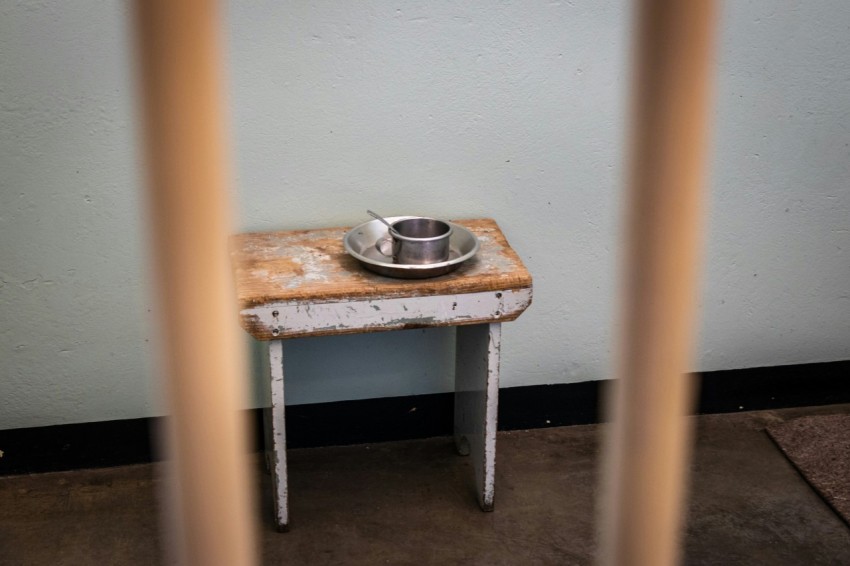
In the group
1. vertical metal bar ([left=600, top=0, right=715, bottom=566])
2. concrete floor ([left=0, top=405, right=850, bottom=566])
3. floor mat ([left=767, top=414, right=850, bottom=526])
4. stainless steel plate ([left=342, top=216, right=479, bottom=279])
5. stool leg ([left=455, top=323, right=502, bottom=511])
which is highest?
vertical metal bar ([left=600, top=0, right=715, bottom=566])

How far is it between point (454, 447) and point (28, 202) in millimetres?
1444

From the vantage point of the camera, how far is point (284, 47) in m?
2.46

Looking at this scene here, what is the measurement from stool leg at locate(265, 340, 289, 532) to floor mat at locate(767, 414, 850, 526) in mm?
1561

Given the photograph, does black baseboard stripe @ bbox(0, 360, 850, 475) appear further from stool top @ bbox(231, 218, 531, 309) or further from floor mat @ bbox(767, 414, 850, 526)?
stool top @ bbox(231, 218, 531, 309)

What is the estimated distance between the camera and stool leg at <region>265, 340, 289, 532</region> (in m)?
2.36

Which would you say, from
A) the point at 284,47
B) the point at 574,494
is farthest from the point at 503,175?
the point at 574,494

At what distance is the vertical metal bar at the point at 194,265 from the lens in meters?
0.39

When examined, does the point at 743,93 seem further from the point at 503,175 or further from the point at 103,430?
the point at 103,430

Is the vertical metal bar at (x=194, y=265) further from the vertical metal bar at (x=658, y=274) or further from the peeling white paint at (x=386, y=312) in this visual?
the peeling white paint at (x=386, y=312)

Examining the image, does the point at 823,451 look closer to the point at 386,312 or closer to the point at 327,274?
the point at 386,312

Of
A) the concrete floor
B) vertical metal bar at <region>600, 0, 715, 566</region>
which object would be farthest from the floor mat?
vertical metal bar at <region>600, 0, 715, 566</region>

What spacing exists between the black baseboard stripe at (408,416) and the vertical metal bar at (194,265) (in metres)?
2.40

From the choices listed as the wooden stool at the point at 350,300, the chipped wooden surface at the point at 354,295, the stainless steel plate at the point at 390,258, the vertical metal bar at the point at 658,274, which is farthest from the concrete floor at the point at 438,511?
the vertical metal bar at the point at 658,274

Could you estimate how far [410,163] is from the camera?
8.73 ft
